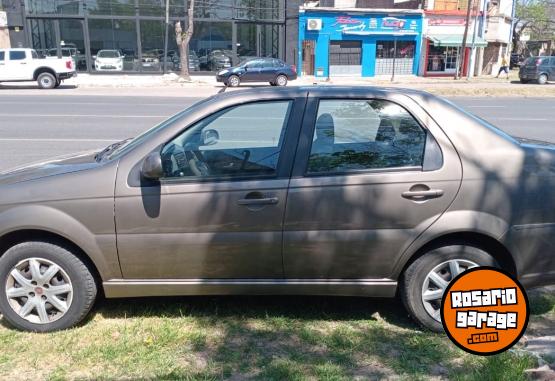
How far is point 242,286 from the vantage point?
3.31 m

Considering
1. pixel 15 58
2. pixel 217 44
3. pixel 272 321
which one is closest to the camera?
pixel 272 321

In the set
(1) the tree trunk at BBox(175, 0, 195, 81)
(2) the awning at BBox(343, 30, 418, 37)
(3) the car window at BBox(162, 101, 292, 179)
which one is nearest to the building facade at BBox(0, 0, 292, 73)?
(1) the tree trunk at BBox(175, 0, 195, 81)

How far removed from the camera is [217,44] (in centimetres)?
3472

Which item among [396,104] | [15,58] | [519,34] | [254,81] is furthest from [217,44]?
[519,34]

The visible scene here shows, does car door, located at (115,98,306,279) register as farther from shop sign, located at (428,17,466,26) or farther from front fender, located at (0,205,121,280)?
shop sign, located at (428,17,466,26)

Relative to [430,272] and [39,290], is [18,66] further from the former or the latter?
[430,272]

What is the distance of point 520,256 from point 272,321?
1.67 m

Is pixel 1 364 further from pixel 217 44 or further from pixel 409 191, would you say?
pixel 217 44

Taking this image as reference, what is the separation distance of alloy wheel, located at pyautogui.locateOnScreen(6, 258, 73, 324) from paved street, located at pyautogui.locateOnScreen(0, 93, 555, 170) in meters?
5.34

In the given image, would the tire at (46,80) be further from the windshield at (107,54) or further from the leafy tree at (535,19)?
the leafy tree at (535,19)

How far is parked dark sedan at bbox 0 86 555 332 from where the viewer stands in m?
3.19

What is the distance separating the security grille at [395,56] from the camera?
36250 millimetres

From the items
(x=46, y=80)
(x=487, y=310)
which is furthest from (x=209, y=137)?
(x=46, y=80)

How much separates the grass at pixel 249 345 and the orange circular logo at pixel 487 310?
0.94m
